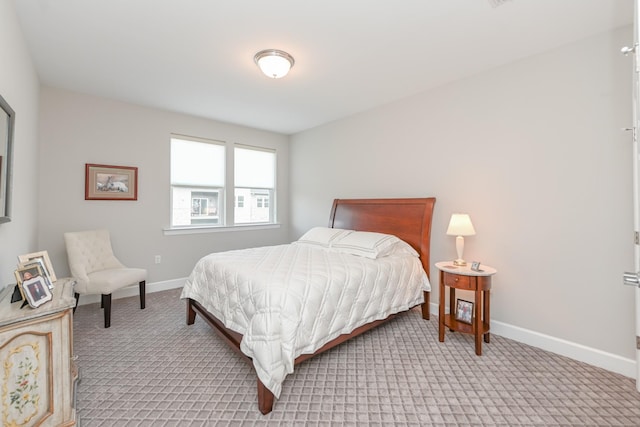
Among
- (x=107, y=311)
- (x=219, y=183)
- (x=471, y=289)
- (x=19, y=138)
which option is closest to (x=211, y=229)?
(x=219, y=183)

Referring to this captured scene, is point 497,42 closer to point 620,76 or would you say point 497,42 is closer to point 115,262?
point 620,76

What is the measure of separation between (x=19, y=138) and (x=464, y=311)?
160 inches

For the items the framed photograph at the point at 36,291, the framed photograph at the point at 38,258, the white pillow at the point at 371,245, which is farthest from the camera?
the white pillow at the point at 371,245

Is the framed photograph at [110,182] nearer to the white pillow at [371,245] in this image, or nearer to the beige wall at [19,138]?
the beige wall at [19,138]

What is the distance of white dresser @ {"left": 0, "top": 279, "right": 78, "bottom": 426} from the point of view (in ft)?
4.36

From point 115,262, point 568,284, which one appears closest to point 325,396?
point 568,284

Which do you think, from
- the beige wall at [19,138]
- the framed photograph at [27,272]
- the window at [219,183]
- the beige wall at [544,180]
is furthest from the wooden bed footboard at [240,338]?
the window at [219,183]

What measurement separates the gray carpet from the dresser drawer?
56cm

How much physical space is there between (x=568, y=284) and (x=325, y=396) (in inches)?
86.7

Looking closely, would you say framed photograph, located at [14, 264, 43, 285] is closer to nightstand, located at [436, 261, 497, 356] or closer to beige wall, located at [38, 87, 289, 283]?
beige wall, located at [38, 87, 289, 283]

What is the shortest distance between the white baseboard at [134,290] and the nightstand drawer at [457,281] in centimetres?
Answer: 367

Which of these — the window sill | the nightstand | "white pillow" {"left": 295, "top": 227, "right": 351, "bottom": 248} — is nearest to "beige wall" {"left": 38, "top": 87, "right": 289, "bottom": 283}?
the window sill

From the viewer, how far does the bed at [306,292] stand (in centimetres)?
177

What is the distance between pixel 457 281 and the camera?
2479 millimetres
